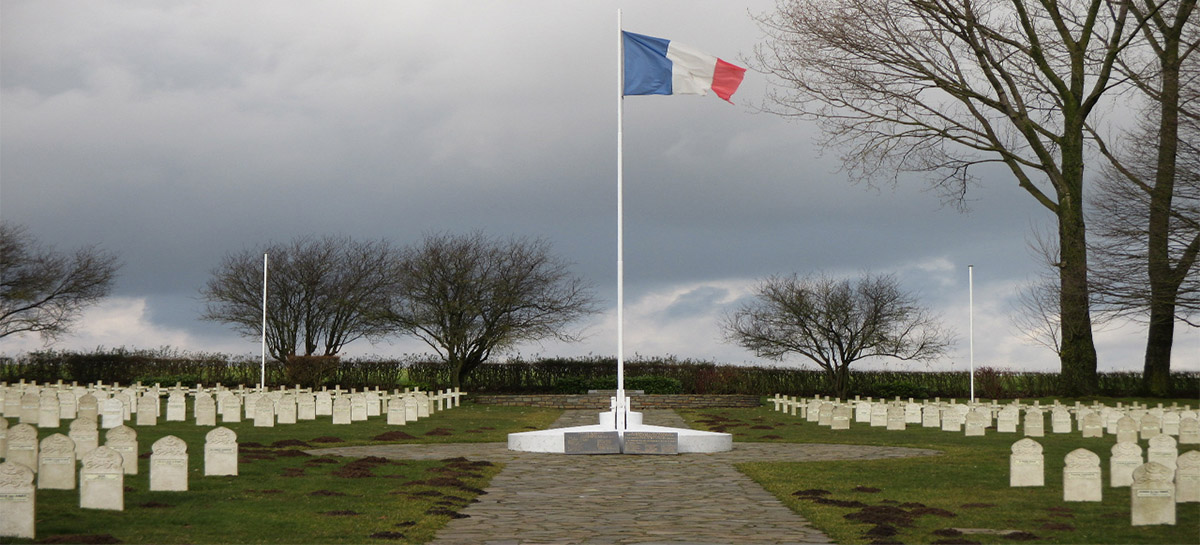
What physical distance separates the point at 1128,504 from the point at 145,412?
20.3m

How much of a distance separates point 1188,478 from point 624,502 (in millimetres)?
6187

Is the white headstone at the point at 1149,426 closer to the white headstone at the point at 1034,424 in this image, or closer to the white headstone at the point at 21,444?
the white headstone at the point at 1034,424

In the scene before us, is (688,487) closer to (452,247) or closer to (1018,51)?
(1018,51)

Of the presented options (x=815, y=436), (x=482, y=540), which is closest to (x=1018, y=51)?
(x=815, y=436)

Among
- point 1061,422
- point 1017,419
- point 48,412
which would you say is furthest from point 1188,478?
point 48,412

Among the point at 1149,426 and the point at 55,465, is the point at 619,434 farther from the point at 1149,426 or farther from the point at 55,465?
the point at 1149,426

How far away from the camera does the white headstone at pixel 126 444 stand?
1326 cm

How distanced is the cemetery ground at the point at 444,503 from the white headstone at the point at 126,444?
0.53ft

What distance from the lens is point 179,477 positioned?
12602 millimetres

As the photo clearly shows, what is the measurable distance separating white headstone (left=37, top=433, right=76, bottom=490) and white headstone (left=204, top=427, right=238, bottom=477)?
1.81 meters

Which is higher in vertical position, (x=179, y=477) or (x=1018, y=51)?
(x=1018, y=51)

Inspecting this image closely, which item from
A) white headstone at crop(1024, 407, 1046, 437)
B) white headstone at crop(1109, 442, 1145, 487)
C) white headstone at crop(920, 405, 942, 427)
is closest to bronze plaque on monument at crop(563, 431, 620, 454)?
white headstone at crop(1109, 442, 1145, 487)

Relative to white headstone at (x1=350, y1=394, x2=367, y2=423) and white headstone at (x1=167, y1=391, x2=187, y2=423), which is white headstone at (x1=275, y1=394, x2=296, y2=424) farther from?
white headstone at (x1=350, y1=394, x2=367, y2=423)

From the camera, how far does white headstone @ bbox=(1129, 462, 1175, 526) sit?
10.7 metres
